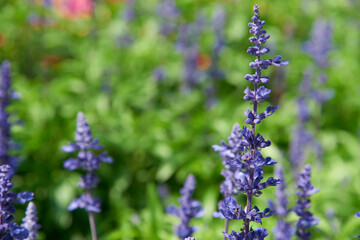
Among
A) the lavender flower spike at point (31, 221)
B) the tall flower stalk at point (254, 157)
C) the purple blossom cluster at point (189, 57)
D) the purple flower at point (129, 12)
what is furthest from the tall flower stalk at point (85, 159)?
the purple flower at point (129, 12)

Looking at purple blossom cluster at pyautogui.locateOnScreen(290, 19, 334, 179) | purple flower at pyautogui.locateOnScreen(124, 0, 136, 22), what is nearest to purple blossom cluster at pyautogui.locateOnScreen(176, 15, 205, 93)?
purple flower at pyautogui.locateOnScreen(124, 0, 136, 22)

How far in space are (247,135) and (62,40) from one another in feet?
22.9

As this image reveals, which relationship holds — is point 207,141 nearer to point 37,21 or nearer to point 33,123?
point 33,123

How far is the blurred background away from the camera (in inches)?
221

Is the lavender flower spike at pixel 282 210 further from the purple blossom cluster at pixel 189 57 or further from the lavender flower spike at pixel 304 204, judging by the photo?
the purple blossom cluster at pixel 189 57

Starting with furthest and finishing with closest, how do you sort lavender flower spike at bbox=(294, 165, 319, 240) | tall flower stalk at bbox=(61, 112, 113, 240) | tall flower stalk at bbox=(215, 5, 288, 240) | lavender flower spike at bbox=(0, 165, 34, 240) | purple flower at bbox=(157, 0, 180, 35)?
purple flower at bbox=(157, 0, 180, 35) → tall flower stalk at bbox=(61, 112, 113, 240) → lavender flower spike at bbox=(294, 165, 319, 240) → lavender flower spike at bbox=(0, 165, 34, 240) → tall flower stalk at bbox=(215, 5, 288, 240)

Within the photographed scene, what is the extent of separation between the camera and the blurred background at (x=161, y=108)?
18.4 ft

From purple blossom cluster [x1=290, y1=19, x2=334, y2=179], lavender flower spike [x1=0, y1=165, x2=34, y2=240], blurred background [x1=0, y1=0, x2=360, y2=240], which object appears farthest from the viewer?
purple blossom cluster [x1=290, y1=19, x2=334, y2=179]

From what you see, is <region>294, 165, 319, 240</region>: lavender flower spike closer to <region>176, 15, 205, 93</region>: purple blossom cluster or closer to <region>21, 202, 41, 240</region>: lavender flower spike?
<region>21, 202, 41, 240</region>: lavender flower spike

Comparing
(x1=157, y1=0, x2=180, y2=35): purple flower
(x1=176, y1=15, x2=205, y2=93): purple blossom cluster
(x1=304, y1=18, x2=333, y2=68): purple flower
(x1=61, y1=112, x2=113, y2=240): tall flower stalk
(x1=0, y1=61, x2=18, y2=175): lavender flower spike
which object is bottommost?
(x1=61, y1=112, x2=113, y2=240): tall flower stalk

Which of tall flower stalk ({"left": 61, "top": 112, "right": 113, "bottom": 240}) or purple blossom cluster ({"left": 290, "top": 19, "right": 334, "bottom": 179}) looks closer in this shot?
tall flower stalk ({"left": 61, "top": 112, "right": 113, "bottom": 240})

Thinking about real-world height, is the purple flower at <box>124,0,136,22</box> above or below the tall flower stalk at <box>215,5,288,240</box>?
above

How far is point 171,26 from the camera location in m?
8.23

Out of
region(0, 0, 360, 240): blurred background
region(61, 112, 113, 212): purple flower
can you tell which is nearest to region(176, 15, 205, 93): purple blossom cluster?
region(0, 0, 360, 240): blurred background
